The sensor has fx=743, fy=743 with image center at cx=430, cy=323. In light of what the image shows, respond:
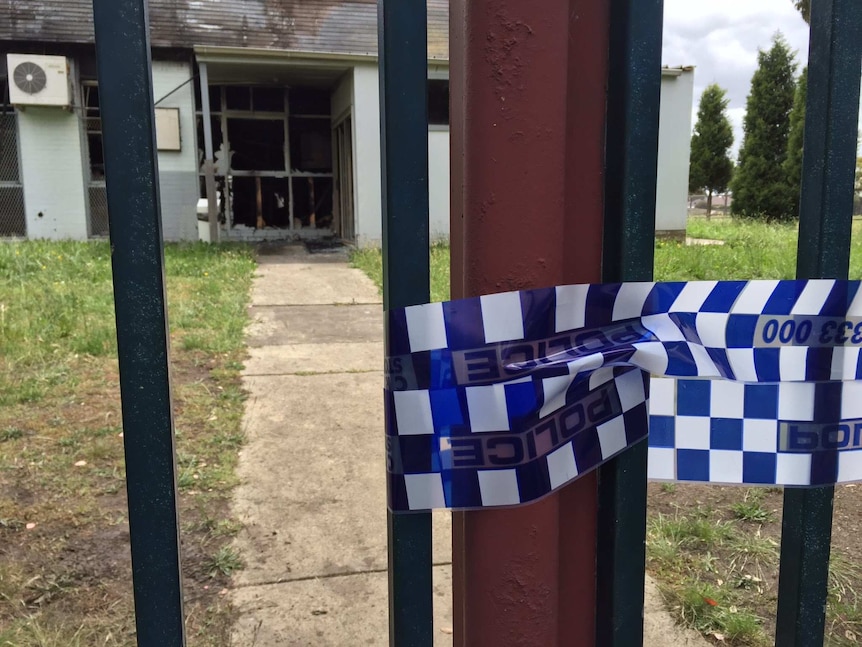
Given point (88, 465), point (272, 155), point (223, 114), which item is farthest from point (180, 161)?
point (88, 465)

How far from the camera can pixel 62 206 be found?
14164mm

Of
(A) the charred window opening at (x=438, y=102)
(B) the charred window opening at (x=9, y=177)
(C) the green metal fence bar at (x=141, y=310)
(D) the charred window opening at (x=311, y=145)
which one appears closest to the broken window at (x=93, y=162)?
(B) the charred window opening at (x=9, y=177)

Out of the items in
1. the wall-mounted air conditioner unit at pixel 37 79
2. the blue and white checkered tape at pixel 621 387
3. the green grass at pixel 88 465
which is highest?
the wall-mounted air conditioner unit at pixel 37 79

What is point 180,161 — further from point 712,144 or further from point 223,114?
point 712,144

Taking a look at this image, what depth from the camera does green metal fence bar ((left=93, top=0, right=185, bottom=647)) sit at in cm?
83

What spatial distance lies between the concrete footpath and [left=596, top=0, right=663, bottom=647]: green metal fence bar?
4.11 feet

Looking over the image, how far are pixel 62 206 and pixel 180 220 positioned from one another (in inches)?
85.4

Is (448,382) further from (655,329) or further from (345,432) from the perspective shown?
(345,432)

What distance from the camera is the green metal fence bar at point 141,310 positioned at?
83cm

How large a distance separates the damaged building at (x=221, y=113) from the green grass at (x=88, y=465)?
706cm

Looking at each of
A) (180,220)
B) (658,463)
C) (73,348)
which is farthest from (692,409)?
(180,220)

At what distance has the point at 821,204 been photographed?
1062 millimetres

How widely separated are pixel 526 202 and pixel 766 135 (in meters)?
25.4

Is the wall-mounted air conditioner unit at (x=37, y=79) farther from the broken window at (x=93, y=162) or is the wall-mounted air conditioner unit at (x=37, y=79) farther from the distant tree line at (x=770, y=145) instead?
the distant tree line at (x=770, y=145)
